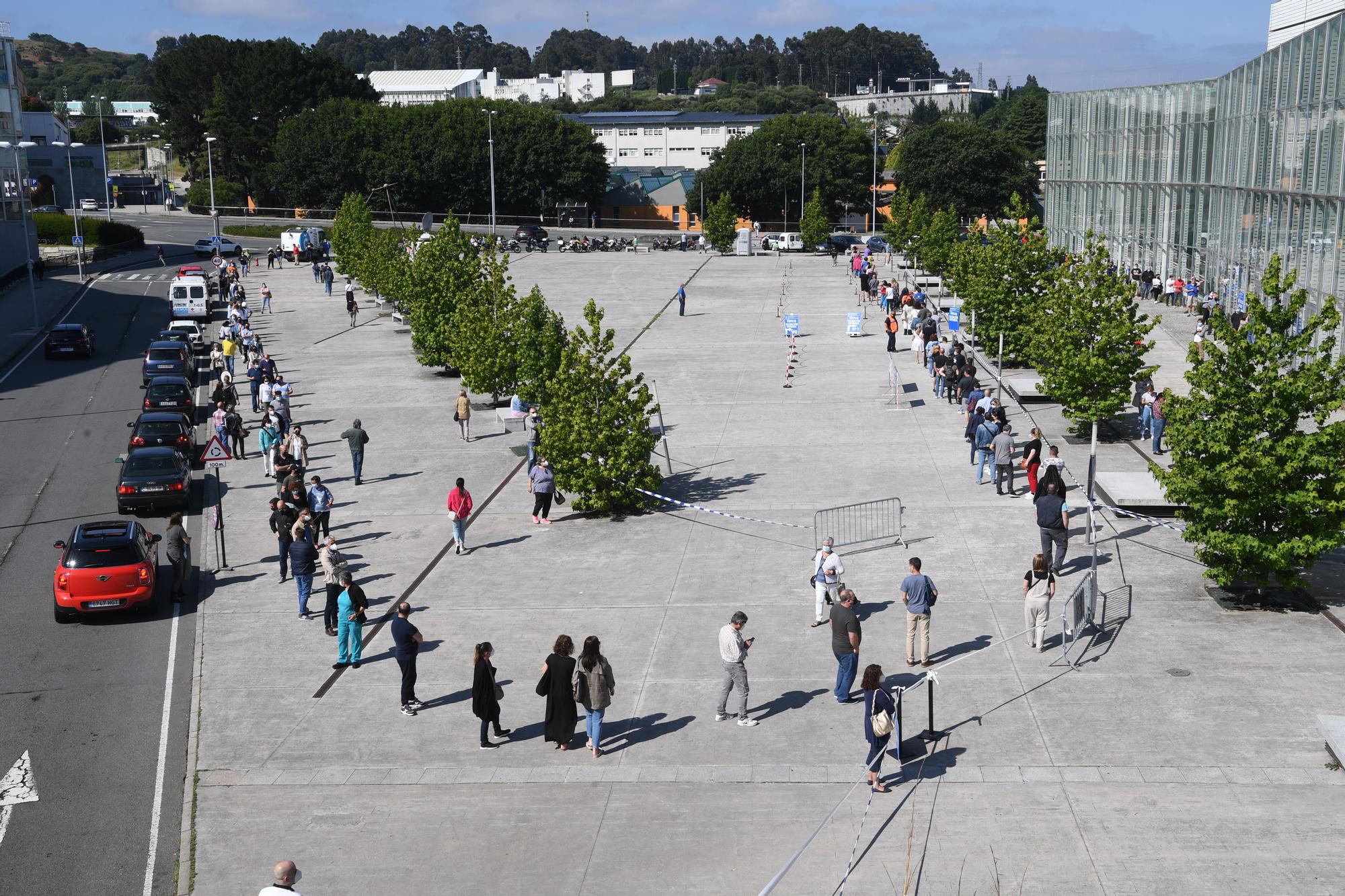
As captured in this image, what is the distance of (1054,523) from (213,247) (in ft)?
258

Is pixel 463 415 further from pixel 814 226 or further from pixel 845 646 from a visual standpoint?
pixel 814 226

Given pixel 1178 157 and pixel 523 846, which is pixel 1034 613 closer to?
pixel 523 846

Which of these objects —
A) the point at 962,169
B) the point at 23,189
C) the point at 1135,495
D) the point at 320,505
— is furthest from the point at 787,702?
the point at 962,169

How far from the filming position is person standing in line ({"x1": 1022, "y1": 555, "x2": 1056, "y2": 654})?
17.2 metres

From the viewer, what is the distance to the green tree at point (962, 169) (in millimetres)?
111062

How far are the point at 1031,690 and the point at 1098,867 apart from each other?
4.35m

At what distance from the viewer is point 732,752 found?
14.7 m

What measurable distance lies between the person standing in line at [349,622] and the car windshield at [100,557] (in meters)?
4.63

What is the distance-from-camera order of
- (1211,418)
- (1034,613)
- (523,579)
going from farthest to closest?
1. (523,579)
2. (1211,418)
3. (1034,613)

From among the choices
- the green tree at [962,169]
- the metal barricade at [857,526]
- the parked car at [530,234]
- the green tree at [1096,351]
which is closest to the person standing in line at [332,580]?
the metal barricade at [857,526]

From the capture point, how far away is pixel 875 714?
13820mm

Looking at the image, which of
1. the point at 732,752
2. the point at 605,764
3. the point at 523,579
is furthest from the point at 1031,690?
the point at 523,579

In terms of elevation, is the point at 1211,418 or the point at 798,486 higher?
the point at 1211,418

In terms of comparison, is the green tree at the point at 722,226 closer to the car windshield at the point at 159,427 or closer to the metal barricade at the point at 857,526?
the car windshield at the point at 159,427
